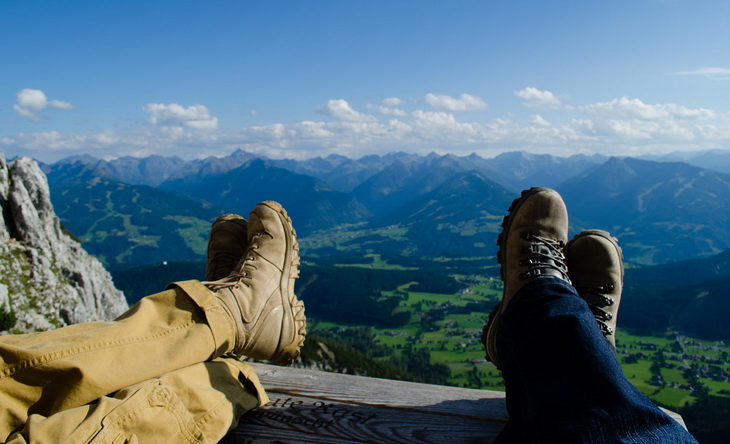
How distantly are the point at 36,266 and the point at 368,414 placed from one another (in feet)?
153

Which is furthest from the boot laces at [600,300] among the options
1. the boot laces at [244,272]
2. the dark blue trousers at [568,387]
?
the boot laces at [244,272]

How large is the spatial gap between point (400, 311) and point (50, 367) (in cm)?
14991

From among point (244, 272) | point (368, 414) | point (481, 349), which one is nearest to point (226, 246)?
point (244, 272)

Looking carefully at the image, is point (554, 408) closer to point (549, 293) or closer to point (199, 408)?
point (549, 293)

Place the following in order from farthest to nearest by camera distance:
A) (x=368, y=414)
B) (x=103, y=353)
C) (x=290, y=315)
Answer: (x=290, y=315) → (x=368, y=414) → (x=103, y=353)

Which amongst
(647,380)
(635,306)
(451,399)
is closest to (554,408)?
(451,399)

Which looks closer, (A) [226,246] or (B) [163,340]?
(B) [163,340]

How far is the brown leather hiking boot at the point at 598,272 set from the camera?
3.87m

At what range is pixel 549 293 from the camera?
316cm

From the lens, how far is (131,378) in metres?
2.51

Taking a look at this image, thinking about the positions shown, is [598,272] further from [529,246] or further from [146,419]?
[146,419]

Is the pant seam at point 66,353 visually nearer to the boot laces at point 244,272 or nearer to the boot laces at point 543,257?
the boot laces at point 244,272

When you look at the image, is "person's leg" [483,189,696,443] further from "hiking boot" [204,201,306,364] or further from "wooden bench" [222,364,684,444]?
"hiking boot" [204,201,306,364]

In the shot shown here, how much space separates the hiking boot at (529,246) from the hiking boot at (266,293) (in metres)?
1.75
